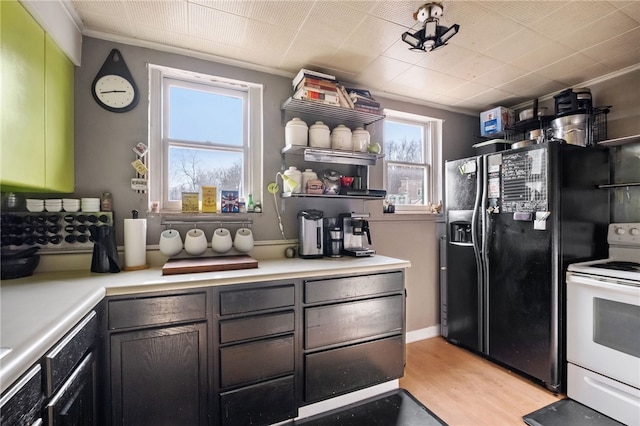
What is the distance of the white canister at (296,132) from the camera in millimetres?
2250

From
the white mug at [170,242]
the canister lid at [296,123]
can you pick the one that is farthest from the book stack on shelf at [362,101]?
the white mug at [170,242]

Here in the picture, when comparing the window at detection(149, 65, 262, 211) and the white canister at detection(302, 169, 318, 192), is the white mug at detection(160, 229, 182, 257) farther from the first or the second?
the white canister at detection(302, 169, 318, 192)

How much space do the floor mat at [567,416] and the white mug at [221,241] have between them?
84.8 inches

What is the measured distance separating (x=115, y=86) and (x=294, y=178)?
4.25ft

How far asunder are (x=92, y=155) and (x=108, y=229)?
1.75 feet

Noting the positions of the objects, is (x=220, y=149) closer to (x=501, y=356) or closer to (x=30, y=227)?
(x=30, y=227)

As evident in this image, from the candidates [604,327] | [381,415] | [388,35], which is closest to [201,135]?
[388,35]

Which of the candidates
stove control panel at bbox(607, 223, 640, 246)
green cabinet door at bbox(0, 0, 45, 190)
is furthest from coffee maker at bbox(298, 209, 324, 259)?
stove control panel at bbox(607, 223, 640, 246)

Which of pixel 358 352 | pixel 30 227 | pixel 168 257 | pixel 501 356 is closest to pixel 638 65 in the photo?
pixel 501 356

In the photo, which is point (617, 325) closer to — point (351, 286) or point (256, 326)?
point (351, 286)

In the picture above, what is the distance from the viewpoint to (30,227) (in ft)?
5.47

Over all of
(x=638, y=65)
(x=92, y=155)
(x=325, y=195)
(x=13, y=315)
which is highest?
(x=638, y=65)

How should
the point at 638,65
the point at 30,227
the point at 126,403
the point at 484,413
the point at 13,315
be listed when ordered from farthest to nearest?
the point at 638,65 < the point at 484,413 < the point at 30,227 < the point at 126,403 < the point at 13,315

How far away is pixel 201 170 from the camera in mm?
2223
